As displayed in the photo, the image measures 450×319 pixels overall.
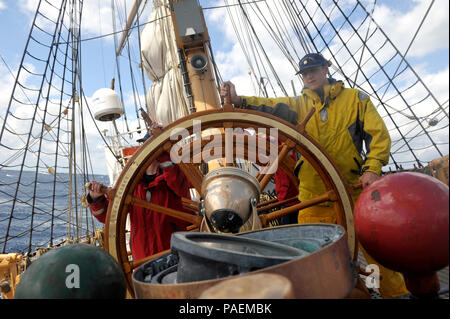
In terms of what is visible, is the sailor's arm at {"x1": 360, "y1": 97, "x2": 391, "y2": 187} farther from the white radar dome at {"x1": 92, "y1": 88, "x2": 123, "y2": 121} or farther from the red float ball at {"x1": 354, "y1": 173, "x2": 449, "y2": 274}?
the white radar dome at {"x1": 92, "y1": 88, "x2": 123, "y2": 121}

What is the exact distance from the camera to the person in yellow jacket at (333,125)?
1.89 m

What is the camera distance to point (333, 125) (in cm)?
205

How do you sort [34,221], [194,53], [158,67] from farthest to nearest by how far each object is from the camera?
1. [34,221]
2. [158,67]
3. [194,53]

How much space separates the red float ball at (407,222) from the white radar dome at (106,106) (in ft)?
15.3

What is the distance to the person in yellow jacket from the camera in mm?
1888

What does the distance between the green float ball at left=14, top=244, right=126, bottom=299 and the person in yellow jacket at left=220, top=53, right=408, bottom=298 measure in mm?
1255

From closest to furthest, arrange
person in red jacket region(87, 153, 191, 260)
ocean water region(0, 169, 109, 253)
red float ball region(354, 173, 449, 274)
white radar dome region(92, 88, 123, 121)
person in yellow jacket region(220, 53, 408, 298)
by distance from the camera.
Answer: red float ball region(354, 173, 449, 274)
person in yellow jacket region(220, 53, 408, 298)
person in red jacket region(87, 153, 191, 260)
white radar dome region(92, 88, 123, 121)
ocean water region(0, 169, 109, 253)

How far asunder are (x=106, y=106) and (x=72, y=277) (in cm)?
446

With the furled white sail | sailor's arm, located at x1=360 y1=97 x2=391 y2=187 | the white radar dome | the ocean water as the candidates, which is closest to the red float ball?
sailor's arm, located at x1=360 y1=97 x2=391 y2=187

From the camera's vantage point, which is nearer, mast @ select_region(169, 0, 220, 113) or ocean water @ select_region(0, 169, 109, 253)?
mast @ select_region(169, 0, 220, 113)

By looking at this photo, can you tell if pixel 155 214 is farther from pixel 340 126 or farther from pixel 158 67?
pixel 158 67

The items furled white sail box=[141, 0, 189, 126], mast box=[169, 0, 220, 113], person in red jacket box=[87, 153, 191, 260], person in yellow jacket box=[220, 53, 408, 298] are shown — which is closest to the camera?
person in yellow jacket box=[220, 53, 408, 298]

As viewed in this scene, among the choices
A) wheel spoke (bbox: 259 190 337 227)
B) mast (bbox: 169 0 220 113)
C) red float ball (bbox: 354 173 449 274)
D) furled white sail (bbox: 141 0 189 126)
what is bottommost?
red float ball (bbox: 354 173 449 274)

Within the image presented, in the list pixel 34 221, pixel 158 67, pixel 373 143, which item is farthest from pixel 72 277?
pixel 34 221
